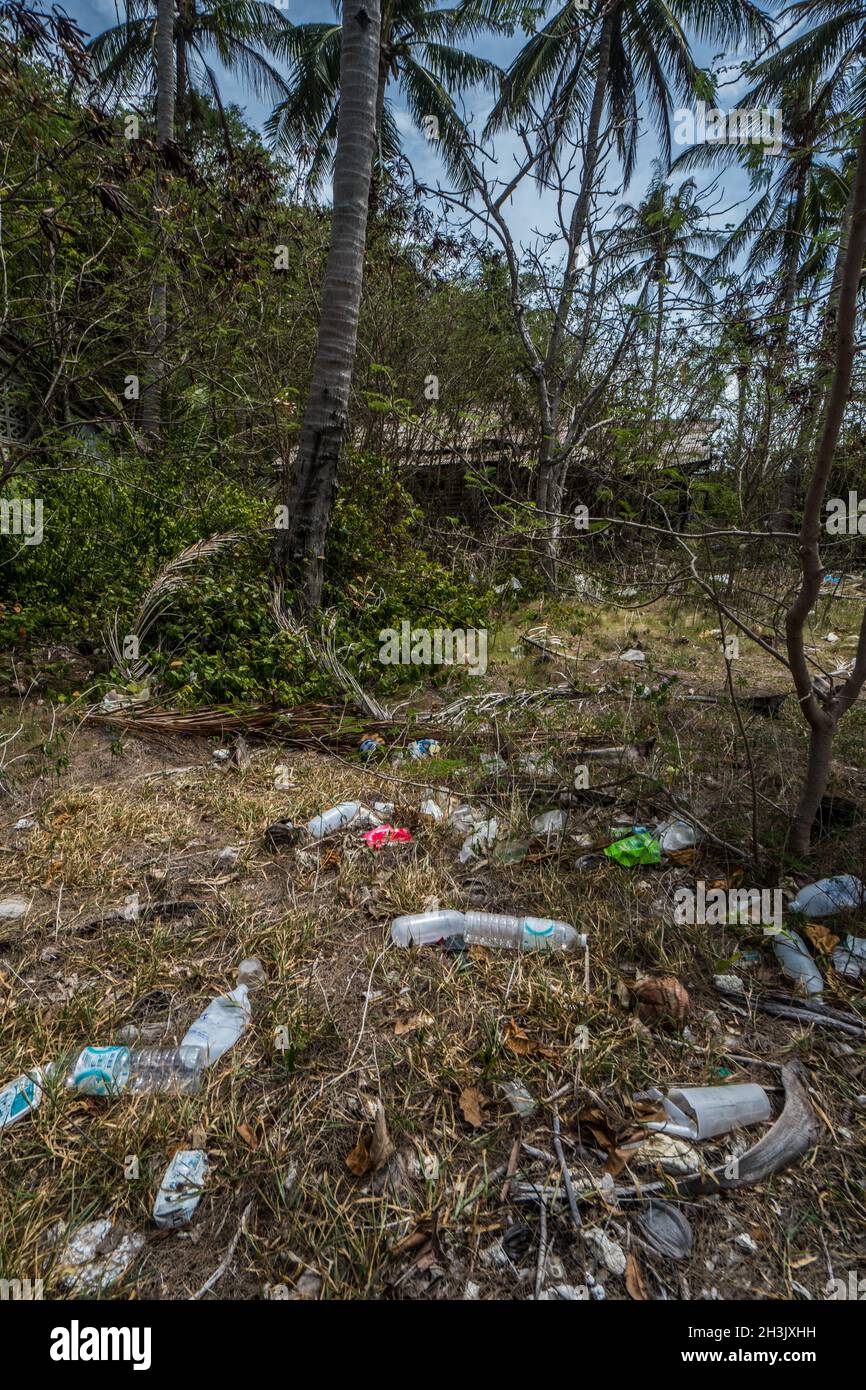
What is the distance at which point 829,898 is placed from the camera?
2.01 m

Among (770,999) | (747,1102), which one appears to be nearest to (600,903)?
(770,999)

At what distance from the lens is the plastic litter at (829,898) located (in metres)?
2.00

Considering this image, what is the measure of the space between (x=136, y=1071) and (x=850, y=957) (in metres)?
1.99

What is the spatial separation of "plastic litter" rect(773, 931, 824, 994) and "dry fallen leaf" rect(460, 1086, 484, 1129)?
3.36 feet

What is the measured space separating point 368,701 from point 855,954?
2568mm

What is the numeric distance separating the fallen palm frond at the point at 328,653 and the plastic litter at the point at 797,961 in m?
2.20

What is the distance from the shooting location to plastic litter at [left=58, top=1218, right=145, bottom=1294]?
1070 mm

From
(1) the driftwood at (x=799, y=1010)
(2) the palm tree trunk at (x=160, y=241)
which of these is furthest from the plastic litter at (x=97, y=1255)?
(2) the palm tree trunk at (x=160, y=241)

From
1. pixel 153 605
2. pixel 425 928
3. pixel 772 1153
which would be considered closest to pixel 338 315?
pixel 153 605

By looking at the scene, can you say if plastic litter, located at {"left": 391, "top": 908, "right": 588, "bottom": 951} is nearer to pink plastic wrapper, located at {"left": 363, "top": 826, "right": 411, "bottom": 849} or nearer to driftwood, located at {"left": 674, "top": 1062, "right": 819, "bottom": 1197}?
pink plastic wrapper, located at {"left": 363, "top": 826, "right": 411, "bottom": 849}

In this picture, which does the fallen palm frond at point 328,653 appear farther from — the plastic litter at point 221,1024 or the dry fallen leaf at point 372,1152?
the dry fallen leaf at point 372,1152

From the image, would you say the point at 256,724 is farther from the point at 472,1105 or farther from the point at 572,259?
the point at 572,259

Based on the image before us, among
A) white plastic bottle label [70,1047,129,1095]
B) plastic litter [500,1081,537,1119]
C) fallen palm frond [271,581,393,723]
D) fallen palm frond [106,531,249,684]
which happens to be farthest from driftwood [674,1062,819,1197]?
fallen palm frond [106,531,249,684]
